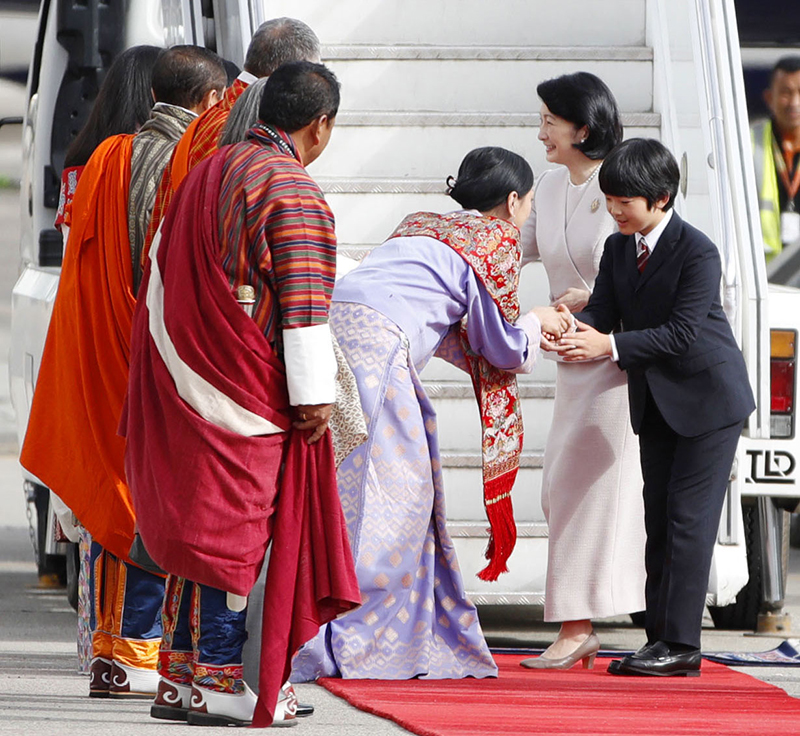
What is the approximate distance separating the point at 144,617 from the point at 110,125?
1337 mm

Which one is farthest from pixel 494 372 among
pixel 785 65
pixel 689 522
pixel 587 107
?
pixel 785 65

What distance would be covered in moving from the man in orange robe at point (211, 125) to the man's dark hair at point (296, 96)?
257 millimetres

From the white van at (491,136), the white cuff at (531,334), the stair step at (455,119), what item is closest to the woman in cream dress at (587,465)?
the white cuff at (531,334)

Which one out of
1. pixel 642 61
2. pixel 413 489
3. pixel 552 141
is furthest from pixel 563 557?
pixel 642 61

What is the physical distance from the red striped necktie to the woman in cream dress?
257mm

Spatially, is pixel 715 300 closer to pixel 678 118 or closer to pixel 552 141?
pixel 552 141

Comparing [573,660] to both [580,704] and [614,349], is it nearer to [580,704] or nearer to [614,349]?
[580,704]

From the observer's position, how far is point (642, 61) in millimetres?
6738

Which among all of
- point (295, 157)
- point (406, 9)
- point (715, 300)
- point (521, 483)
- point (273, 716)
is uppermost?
point (406, 9)

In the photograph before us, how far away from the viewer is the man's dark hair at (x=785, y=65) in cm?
651

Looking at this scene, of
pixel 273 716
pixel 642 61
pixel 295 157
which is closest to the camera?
pixel 273 716

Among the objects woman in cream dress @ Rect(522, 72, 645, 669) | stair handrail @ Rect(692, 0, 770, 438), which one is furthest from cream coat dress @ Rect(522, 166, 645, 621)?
stair handrail @ Rect(692, 0, 770, 438)

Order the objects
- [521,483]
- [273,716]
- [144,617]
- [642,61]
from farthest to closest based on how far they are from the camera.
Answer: [642,61] < [521,483] < [144,617] < [273,716]

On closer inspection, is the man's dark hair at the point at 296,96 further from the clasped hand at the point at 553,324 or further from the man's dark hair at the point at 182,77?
A: the clasped hand at the point at 553,324
